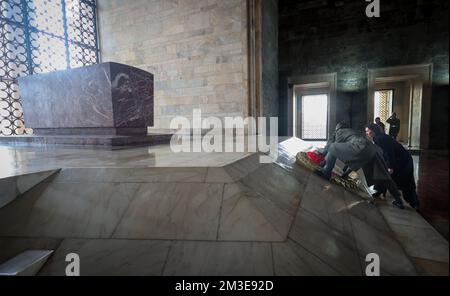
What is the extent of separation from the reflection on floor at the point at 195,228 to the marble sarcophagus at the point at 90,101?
6.70 ft

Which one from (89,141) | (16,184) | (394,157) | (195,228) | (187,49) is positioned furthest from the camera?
(187,49)

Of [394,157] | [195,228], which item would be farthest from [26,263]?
[394,157]

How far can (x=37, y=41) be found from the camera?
6.46 m

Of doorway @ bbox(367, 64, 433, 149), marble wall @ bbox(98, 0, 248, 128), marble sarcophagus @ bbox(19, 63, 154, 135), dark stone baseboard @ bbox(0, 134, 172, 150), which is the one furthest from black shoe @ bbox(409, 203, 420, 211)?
doorway @ bbox(367, 64, 433, 149)

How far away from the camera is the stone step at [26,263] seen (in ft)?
4.03

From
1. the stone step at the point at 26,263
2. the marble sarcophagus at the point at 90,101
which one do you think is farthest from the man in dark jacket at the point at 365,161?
the marble sarcophagus at the point at 90,101

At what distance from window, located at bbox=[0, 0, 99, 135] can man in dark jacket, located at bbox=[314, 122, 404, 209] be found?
738cm

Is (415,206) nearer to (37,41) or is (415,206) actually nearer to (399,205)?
(399,205)

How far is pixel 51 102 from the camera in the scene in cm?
414

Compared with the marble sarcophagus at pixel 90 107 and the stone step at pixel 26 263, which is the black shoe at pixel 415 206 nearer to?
the stone step at pixel 26 263

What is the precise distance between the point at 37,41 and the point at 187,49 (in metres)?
4.12
